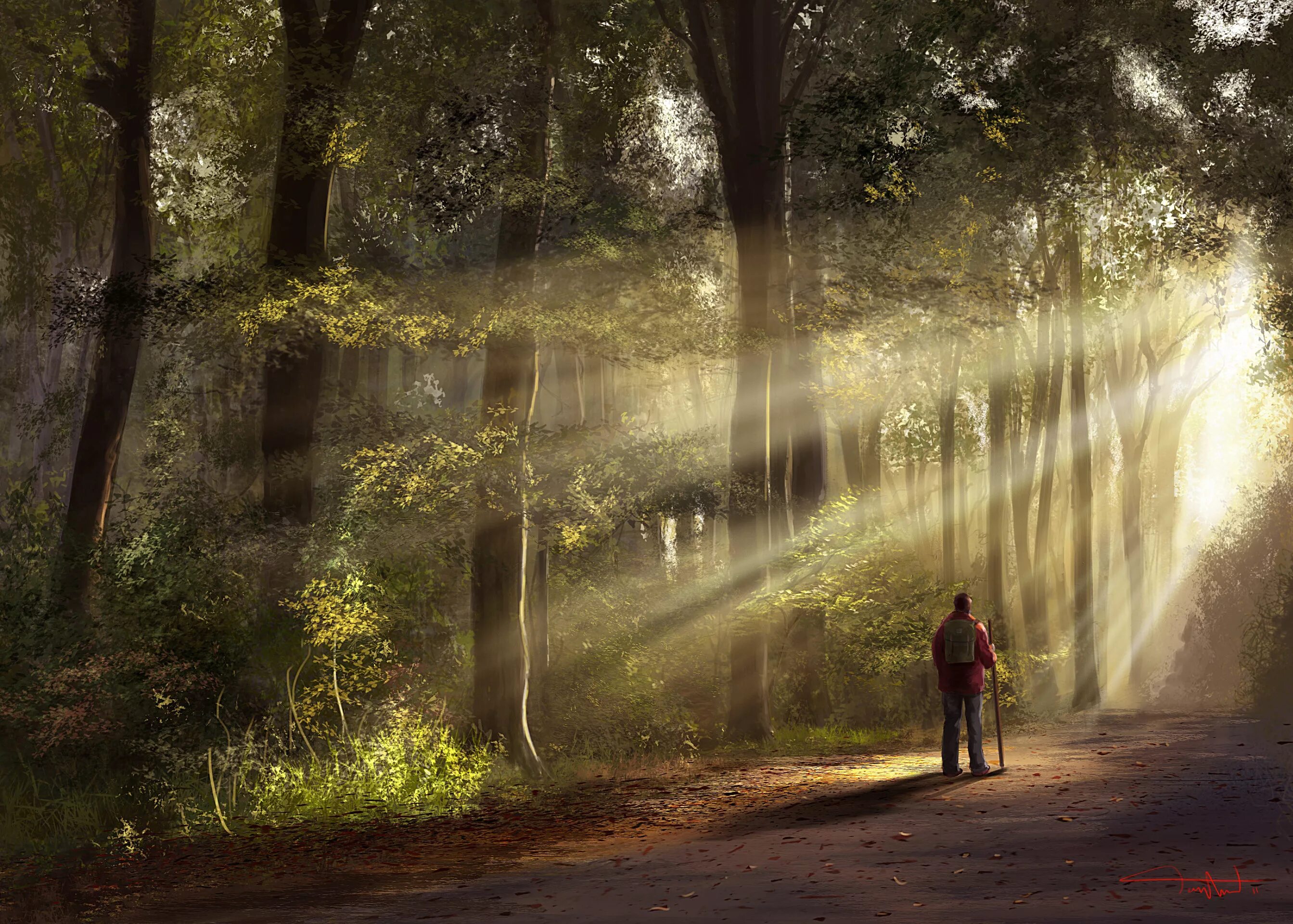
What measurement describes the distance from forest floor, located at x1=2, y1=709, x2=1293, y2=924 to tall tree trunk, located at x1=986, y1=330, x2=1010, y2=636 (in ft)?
59.3

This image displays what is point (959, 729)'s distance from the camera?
1590 centimetres

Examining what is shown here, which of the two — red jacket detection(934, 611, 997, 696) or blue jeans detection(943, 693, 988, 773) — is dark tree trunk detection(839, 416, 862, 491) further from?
red jacket detection(934, 611, 997, 696)

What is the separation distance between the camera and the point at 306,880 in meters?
11.0

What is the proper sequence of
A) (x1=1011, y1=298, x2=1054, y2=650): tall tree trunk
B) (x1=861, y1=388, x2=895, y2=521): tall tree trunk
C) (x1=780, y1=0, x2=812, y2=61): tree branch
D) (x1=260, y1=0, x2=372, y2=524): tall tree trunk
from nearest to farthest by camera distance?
1. (x1=260, y1=0, x2=372, y2=524): tall tree trunk
2. (x1=780, y1=0, x2=812, y2=61): tree branch
3. (x1=1011, y1=298, x2=1054, y2=650): tall tree trunk
4. (x1=861, y1=388, x2=895, y2=521): tall tree trunk

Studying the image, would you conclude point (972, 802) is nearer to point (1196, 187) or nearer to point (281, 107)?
point (1196, 187)

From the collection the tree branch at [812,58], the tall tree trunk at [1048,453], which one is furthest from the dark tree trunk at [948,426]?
the tree branch at [812,58]

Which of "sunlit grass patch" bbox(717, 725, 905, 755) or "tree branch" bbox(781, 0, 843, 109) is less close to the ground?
"tree branch" bbox(781, 0, 843, 109)

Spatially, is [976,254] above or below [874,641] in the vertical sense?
above

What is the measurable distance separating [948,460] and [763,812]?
2261 cm

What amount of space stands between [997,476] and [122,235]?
24.7m

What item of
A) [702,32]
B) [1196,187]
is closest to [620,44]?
[702,32]

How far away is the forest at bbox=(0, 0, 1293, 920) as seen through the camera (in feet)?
50.4

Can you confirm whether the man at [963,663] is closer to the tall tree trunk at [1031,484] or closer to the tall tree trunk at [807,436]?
the tall tree trunk at [807,436]
